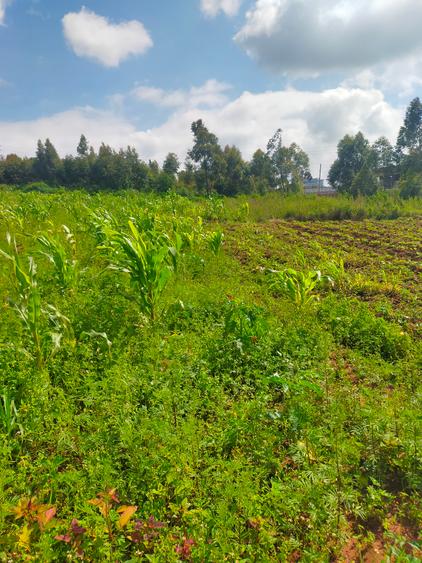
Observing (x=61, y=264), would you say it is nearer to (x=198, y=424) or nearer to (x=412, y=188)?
(x=198, y=424)

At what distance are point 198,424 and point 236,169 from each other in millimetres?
32800

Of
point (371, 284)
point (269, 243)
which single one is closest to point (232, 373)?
point (371, 284)

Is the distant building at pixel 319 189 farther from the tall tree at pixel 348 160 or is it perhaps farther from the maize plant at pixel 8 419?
the maize plant at pixel 8 419

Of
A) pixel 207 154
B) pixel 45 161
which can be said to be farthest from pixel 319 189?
pixel 45 161

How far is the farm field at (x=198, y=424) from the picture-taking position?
5.08 feet

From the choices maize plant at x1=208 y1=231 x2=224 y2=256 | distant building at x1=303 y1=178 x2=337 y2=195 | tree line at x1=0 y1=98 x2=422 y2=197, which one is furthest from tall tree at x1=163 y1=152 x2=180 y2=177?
maize plant at x1=208 y1=231 x2=224 y2=256

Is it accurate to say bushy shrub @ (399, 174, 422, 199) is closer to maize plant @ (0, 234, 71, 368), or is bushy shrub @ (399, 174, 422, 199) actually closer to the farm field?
the farm field

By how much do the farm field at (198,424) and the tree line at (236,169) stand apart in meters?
25.4

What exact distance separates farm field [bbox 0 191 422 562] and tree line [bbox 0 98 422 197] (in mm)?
25370

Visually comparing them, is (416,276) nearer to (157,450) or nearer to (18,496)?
(157,450)

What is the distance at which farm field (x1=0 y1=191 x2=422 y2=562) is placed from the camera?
1.55m

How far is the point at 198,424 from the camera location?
84.5 inches

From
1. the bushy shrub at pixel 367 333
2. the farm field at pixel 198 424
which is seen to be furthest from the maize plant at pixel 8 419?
the bushy shrub at pixel 367 333

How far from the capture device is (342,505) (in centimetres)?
181
